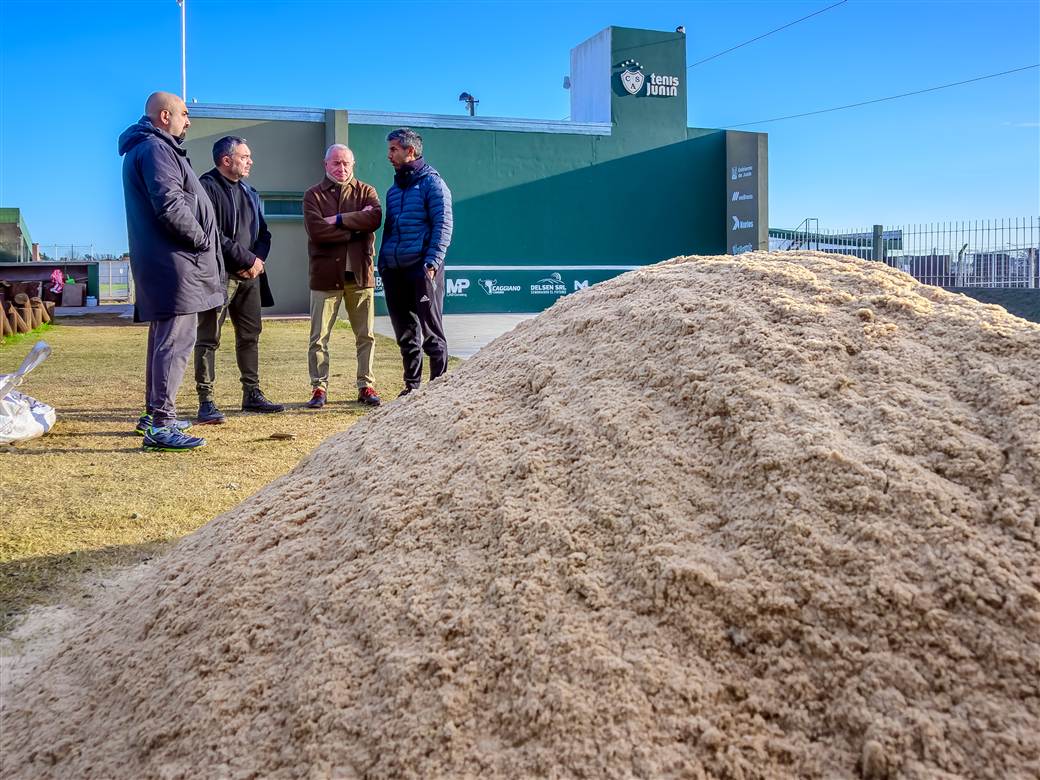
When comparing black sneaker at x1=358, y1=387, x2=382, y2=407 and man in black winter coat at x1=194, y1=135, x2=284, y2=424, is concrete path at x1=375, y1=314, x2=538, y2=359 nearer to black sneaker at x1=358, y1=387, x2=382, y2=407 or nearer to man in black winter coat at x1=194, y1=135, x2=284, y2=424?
black sneaker at x1=358, y1=387, x2=382, y2=407

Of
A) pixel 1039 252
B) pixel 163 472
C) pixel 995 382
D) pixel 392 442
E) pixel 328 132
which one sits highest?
pixel 328 132

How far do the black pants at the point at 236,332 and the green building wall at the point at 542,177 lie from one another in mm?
12874

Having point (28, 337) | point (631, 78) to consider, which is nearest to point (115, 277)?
point (631, 78)

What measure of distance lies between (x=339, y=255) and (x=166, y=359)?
1.81 metres

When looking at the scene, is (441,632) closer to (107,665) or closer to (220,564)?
(220,564)

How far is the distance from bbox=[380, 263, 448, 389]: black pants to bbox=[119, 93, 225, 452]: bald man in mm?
1482

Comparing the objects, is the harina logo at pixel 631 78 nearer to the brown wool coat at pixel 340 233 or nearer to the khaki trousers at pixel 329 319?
the brown wool coat at pixel 340 233

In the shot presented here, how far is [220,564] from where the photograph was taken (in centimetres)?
191

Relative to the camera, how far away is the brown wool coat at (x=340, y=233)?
6.00m

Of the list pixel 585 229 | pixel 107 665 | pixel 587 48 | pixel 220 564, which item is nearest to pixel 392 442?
pixel 220 564

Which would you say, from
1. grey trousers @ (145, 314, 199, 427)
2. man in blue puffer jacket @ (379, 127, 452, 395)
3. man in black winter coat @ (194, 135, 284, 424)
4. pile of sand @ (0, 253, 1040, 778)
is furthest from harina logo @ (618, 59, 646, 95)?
pile of sand @ (0, 253, 1040, 778)

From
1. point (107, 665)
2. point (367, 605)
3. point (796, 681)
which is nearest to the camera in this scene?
point (796, 681)

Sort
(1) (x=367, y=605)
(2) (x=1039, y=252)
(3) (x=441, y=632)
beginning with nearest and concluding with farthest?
(3) (x=441, y=632) < (1) (x=367, y=605) < (2) (x=1039, y=252)

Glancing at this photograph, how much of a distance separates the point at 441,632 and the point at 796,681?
1.85 feet
